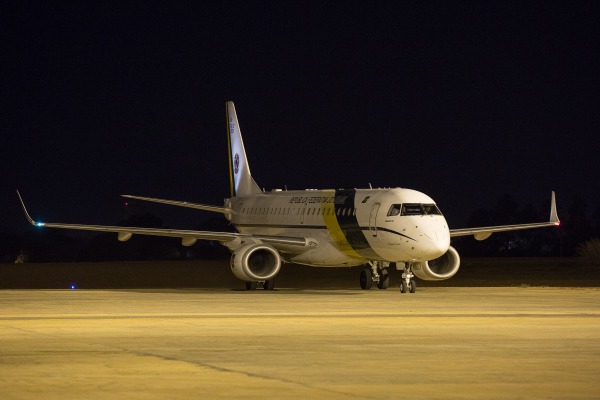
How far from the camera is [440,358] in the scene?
1667 cm

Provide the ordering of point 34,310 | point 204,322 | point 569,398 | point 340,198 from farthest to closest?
point 340,198, point 34,310, point 204,322, point 569,398

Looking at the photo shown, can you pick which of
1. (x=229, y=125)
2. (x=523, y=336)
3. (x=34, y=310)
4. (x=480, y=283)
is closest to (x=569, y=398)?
(x=523, y=336)

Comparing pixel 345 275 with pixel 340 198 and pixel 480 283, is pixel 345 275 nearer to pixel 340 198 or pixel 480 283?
pixel 480 283

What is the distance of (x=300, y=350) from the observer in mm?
17891

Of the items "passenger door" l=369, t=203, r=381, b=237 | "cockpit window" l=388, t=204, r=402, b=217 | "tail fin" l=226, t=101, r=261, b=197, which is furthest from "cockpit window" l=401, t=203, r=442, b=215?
"tail fin" l=226, t=101, r=261, b=197

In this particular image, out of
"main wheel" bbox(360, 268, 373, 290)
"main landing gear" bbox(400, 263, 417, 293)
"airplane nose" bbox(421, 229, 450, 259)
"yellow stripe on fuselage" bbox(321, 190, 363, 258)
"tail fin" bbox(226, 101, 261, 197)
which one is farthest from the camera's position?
"tail fin" bbox(226, 101, 261, 197)

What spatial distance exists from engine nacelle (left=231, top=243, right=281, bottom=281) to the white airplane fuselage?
1030 millimetres

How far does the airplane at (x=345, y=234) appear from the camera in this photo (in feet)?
120

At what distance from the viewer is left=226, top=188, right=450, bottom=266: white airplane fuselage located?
119ft

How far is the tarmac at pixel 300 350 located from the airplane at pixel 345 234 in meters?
5.56

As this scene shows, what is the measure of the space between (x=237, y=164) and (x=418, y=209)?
1751 cm

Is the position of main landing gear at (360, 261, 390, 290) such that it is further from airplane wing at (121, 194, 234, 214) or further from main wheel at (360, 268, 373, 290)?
airplane wing at (121, 194, 234, 214)

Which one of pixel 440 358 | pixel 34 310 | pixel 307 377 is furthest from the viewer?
pixel 34 310

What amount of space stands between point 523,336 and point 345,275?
124ft
